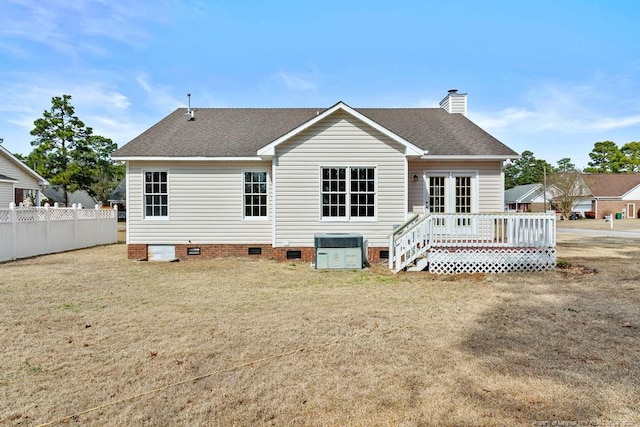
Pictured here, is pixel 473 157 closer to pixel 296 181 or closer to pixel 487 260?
pixel 487 260

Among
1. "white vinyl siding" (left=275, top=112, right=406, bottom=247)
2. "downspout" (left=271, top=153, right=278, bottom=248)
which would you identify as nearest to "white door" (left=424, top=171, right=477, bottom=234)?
"white vinyl siding" (left=275, top=112, right=406, bottom=247)

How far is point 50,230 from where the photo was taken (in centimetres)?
1568

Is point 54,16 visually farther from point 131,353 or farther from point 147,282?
point 131,353

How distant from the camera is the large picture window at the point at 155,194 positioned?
13422mm

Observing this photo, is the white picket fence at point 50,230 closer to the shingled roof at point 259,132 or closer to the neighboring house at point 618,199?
the shingled roof at point 259,132

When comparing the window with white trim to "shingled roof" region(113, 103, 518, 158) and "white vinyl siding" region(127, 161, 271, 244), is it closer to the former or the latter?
"white vinyl siding" region(127, 161, 271, 244)

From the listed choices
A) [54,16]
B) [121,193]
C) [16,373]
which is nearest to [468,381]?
[16,373]

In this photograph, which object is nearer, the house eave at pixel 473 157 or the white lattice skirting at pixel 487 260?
the white lattice skirting at pixel 487 260

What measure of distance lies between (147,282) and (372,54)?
13.5 meters

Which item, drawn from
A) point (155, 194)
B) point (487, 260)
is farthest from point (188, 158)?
point (487, 260)

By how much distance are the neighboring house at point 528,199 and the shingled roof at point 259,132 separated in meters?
50.1

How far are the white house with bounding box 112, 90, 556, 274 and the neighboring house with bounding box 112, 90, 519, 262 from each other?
0.11ft

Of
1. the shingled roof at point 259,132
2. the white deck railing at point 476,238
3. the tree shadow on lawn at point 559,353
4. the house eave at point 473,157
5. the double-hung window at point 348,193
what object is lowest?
the tree shadow on lawn at point 559,353

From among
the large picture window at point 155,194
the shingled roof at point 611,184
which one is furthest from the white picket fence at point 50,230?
the shingled roof at point 611,184
